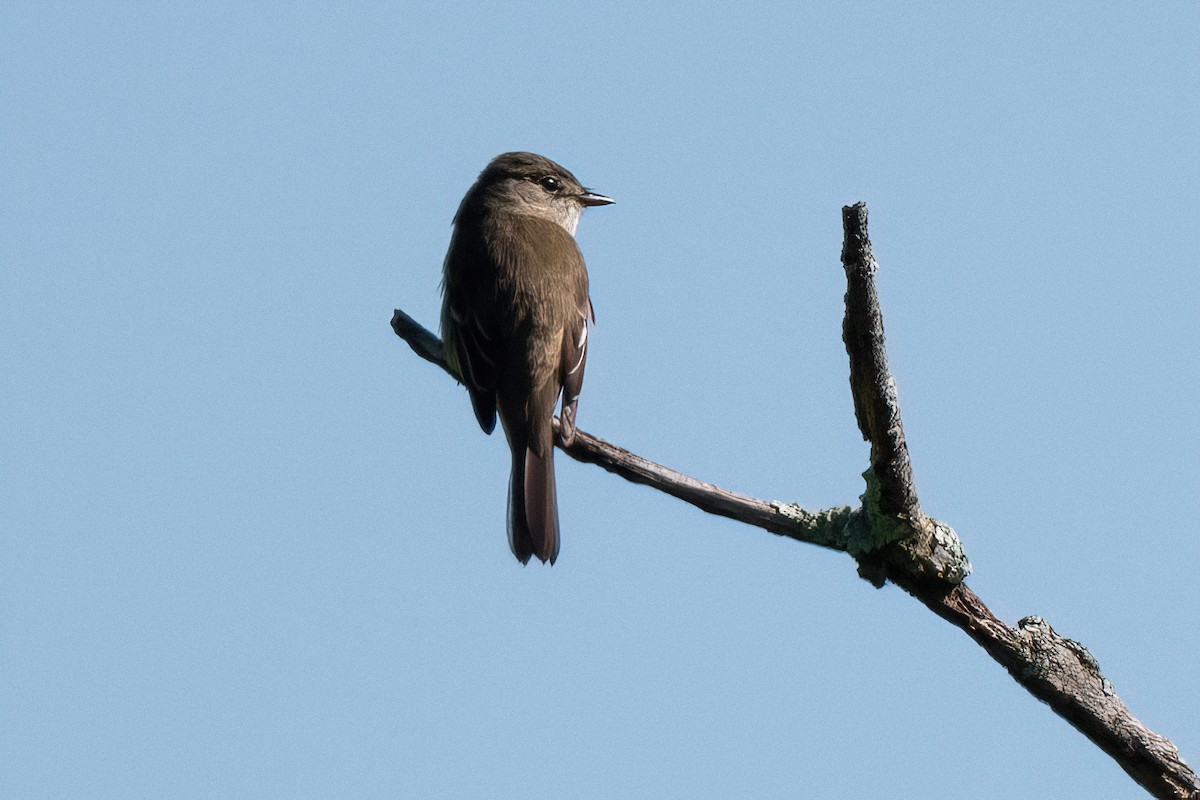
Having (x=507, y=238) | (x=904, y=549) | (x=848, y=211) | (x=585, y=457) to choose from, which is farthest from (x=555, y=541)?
(x=848, y=211)

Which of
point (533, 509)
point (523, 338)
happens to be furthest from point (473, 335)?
point (533, 509)

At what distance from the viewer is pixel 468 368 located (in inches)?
262

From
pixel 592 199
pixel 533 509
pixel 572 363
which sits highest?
pixel 592 199

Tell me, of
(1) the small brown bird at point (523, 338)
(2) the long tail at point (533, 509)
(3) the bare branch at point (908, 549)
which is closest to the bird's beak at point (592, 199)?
(1) the small brown bird at point (523, 338)

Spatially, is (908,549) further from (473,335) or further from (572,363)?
(473,335)

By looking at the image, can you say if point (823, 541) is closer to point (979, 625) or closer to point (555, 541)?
point (979, 625)

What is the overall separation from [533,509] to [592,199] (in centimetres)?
289

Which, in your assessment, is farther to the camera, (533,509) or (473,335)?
(473,335)

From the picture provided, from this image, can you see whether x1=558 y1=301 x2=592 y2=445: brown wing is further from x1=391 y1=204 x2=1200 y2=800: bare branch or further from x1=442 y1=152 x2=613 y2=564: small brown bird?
x1=391 y1=204 x2=1200 y2=800: bare branch

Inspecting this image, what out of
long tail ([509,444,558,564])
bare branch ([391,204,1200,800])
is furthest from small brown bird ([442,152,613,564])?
bare branch ([391,204,1200,800])

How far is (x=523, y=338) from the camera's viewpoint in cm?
660

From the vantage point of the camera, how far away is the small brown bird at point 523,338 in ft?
20.3

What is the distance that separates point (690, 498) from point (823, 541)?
0.44m

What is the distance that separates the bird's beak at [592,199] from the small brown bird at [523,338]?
2.18ft
